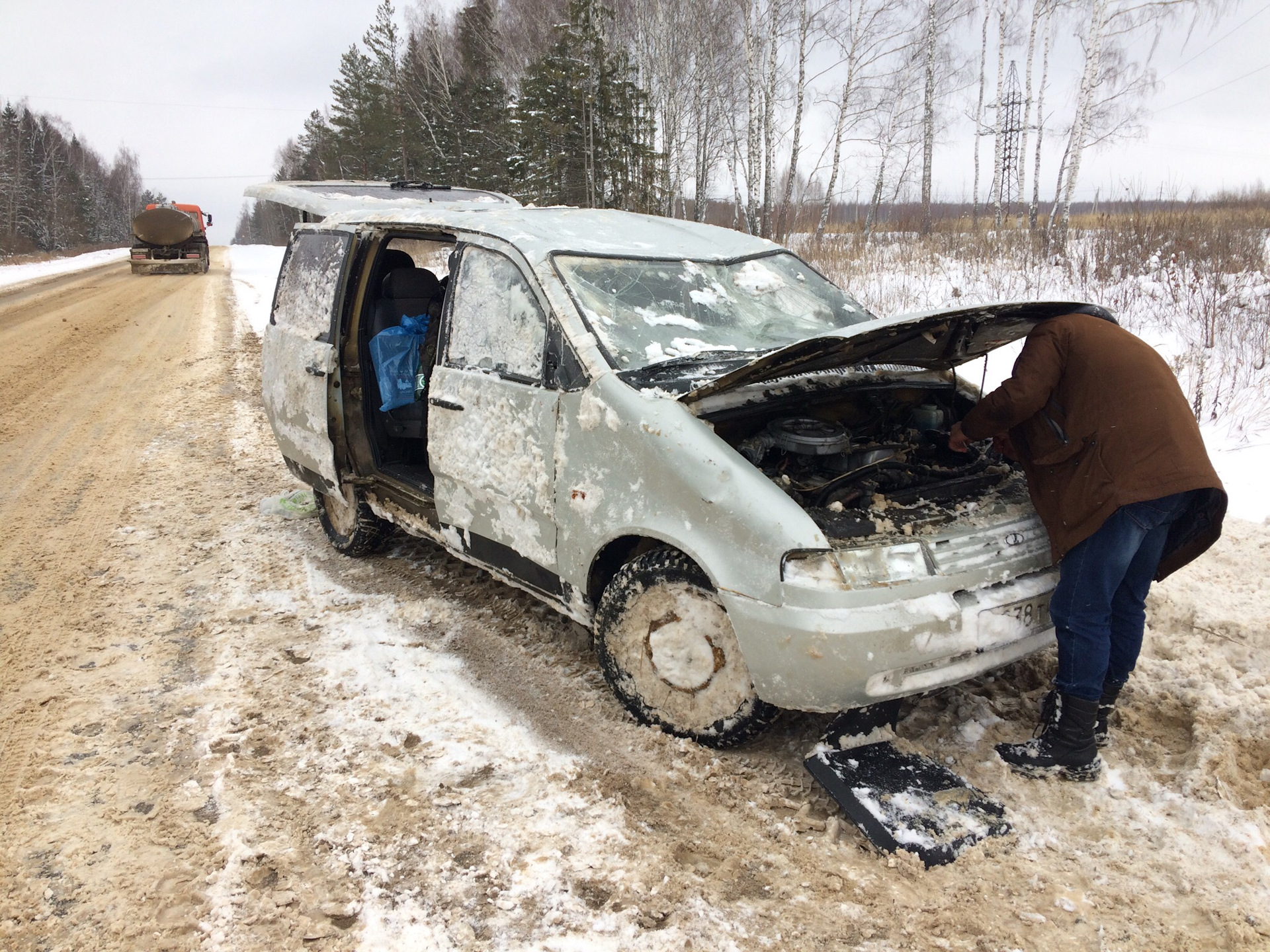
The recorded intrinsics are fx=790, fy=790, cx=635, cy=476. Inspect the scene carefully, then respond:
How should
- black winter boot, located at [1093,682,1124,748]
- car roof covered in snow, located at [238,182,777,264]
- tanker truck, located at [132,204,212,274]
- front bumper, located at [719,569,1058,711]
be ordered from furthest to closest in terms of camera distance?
tanker truck, located at [132,204,212,274]
car roof covered in snow, located at [238,182,777,264]
black winter boot, located at [1093,682,1124,748]
front bumper, located at [719,569,1058,711]

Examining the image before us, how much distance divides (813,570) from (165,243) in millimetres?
31104

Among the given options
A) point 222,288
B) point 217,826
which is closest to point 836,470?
point 217,826

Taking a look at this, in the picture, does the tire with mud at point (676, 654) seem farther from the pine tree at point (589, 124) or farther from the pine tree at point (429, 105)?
the pine tree at point (429, 105)

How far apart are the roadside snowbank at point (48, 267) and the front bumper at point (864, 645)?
26.4 metres

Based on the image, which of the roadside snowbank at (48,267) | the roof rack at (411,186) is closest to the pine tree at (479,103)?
the roadside snowbank at (48,267)

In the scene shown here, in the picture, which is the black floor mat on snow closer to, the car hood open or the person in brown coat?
the person in brown coat

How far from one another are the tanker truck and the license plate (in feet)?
102

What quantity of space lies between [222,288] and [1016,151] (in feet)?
78.1

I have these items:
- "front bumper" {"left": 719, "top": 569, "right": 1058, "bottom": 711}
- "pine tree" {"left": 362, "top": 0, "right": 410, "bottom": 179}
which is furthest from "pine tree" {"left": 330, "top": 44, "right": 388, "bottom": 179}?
"front bumper" {"left": 719, "top": 569, "right": 1058, "bottom": 711}

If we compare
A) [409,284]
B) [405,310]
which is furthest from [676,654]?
[409,284]

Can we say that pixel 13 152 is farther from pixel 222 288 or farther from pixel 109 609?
pixel 109 609

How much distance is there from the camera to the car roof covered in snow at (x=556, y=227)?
3.46m

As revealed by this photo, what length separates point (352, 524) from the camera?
4691mm

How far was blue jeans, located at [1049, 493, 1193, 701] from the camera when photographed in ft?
8.49
